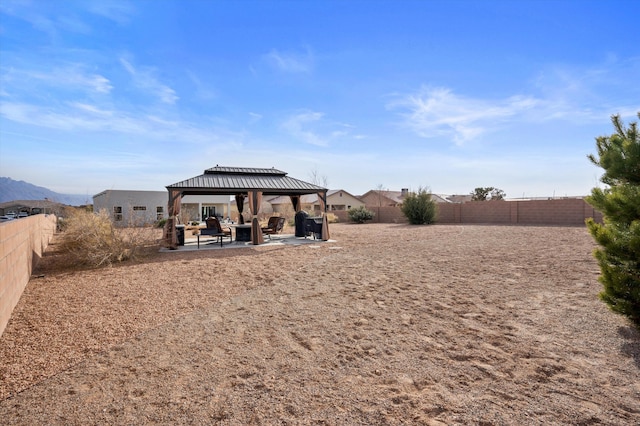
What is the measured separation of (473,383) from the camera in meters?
3.01

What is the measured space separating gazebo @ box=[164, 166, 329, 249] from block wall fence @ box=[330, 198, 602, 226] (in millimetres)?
14256

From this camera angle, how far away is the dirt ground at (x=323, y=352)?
2.68 meters

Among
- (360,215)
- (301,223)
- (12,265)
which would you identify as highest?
(360,215)

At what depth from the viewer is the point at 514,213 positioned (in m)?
23.4

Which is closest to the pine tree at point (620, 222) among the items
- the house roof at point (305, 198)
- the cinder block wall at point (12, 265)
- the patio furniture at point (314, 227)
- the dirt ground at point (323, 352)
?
the dirt ground at point (323, 352)

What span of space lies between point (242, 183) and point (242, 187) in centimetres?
50

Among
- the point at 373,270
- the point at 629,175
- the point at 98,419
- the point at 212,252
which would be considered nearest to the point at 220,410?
the point at 98,419

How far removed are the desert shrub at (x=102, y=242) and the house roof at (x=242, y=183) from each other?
8.50 ft

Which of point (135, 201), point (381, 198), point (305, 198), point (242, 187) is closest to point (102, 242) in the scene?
point (242, 187)

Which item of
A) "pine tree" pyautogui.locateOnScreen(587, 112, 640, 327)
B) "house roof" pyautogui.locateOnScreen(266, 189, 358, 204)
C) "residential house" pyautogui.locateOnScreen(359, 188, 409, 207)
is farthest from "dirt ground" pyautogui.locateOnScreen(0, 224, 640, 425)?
"residential house" pyautogui.locateOnScreen(359, 188, 409, 207)

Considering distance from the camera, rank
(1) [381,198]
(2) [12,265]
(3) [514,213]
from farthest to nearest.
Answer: (1) [381,198] < (3) [514,213] < (2) [12,265]

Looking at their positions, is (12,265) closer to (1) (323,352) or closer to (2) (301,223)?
(1) (323,352)

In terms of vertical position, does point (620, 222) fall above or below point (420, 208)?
below

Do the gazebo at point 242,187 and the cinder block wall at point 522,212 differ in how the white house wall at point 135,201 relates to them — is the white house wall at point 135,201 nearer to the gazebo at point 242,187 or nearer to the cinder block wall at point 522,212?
the gazebo at point 242,187
